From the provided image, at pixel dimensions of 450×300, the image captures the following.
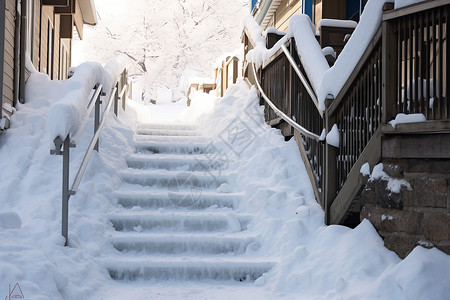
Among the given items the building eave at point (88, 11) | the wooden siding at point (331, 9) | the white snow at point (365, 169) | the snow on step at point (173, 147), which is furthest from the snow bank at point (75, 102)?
the building eave at point (88, 11)

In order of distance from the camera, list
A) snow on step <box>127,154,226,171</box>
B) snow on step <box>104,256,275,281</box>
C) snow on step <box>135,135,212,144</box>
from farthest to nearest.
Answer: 1. snow on step <box>135,135,212,144</box>
2. snow on step <box>127,154,226,171</box>
3. snow on step <box>104,256,275,281</box>

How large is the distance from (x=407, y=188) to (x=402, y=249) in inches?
19.0

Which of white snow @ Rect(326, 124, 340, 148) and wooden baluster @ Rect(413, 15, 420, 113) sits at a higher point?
wooden baluster @ Rect(413, 15, 420, 113)

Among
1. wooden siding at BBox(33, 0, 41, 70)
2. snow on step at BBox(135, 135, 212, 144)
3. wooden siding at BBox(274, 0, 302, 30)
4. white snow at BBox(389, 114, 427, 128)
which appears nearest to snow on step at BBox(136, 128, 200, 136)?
snow on step at BBox(135, 135, 212, 144)

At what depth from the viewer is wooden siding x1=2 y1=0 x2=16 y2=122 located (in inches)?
256

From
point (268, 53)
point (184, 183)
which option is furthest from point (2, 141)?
point (268, 53)

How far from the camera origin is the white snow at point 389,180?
390cm

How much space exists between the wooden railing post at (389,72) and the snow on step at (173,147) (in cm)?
377

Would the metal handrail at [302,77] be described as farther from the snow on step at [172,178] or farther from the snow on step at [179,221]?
the snow on step at [172,178]

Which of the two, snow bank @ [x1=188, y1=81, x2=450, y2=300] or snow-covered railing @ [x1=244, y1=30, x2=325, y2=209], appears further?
snow-covered railing @ [x1=244, y1=30, x2=325, y2=209]

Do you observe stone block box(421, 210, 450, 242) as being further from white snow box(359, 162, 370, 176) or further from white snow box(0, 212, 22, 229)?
white snow box(0, 212, 22, 229)

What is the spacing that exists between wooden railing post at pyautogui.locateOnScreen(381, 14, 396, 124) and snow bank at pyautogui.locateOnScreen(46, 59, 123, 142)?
2620 mm

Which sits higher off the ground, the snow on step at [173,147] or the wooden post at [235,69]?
the wooden post at [235,69]

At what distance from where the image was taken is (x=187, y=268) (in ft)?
14.3
